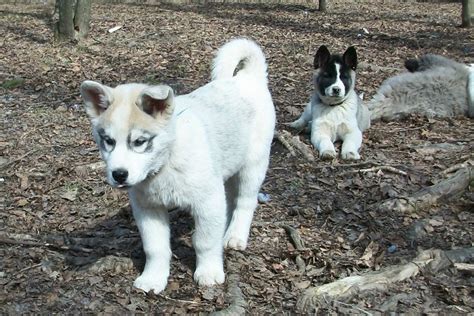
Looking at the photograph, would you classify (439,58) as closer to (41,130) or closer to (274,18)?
(41,130)

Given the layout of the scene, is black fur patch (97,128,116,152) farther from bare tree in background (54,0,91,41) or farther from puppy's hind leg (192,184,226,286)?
bare tree in background (54,0,91,41)

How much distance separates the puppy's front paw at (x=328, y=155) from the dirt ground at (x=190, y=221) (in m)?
0.10

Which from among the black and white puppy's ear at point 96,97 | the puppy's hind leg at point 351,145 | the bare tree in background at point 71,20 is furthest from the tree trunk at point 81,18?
the black and white puppy's ear at point 96,97

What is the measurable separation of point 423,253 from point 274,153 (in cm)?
276

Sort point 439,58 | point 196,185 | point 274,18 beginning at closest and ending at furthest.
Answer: point 196,185
point 439,58
point 274,18

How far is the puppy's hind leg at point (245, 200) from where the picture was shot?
15.0 feet

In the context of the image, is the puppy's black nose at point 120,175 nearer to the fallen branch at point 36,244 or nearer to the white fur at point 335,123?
the fallen branch at point 36,244

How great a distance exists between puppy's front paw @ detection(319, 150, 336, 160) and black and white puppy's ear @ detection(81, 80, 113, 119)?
359 cm

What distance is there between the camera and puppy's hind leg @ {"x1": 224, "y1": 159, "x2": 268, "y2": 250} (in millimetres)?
4574

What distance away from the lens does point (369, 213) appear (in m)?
5.14

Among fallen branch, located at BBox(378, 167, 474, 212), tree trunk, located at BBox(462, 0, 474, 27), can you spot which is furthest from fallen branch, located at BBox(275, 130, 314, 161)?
tree trunk, located at BBox(462, 0, 474, 27)

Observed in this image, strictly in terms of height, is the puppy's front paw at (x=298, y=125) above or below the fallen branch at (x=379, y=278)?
below

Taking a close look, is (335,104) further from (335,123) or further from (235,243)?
(235,243)

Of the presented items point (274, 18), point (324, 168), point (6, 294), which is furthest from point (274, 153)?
point (274, 18)
